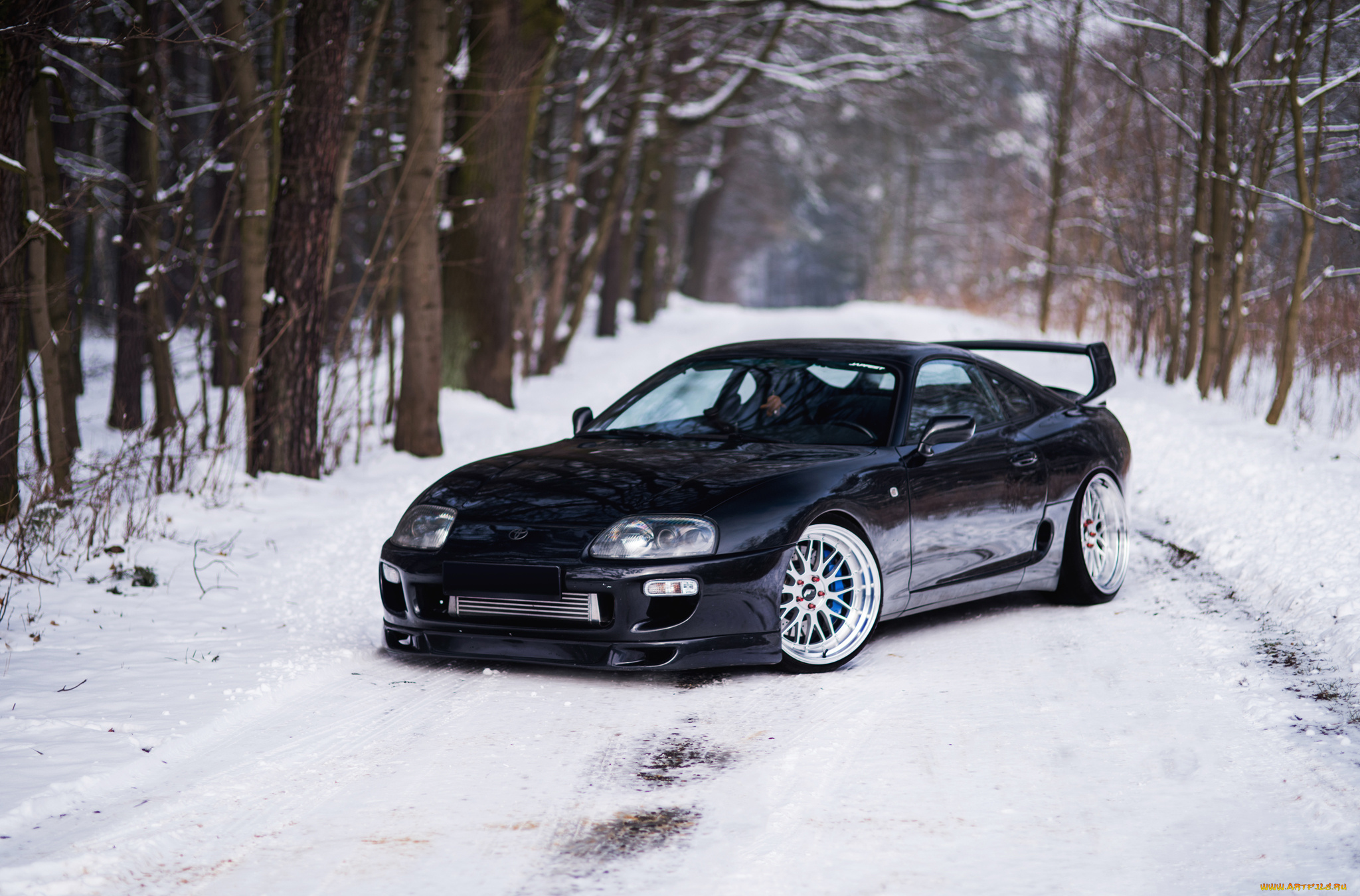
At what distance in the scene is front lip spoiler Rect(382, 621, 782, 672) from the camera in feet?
16.1

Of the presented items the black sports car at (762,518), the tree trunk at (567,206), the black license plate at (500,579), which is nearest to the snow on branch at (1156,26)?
the tree trunk at (567,206)

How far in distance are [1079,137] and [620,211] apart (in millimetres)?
10493

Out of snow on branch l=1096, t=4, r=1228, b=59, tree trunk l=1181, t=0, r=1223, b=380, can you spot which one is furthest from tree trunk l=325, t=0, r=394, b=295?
tree trunk l=1181, t=0, r=1223, b=380

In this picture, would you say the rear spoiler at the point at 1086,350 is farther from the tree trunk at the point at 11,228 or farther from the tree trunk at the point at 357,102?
the tree trunk at the point at 357,102

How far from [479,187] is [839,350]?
359 inches

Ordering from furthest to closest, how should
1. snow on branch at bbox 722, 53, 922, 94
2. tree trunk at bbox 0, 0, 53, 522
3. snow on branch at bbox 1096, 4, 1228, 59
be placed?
snow on branch at bbox 722, 53, 922, 94
snow on branch at bbox 1096, 4, 1228, 59
tree trunk at bbox 0, 0, 53, 522

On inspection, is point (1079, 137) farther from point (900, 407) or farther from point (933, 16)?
point (900, 407)

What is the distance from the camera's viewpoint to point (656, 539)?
4922 mm

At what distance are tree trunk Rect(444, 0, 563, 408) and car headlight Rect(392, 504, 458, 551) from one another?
9.18m

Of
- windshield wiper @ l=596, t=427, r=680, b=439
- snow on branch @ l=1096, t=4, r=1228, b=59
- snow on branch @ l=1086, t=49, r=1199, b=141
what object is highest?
snow on branch @ l=1096, t=4, r=1228, b=59

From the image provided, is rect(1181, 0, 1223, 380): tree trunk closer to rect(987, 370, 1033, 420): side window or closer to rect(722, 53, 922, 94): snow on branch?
rect(722, 53, 922, 94): snow on branch

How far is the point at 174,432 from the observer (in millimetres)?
9008

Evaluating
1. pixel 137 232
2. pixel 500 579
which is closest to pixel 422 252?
pixel 137 232

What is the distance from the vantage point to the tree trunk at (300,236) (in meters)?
9.92
